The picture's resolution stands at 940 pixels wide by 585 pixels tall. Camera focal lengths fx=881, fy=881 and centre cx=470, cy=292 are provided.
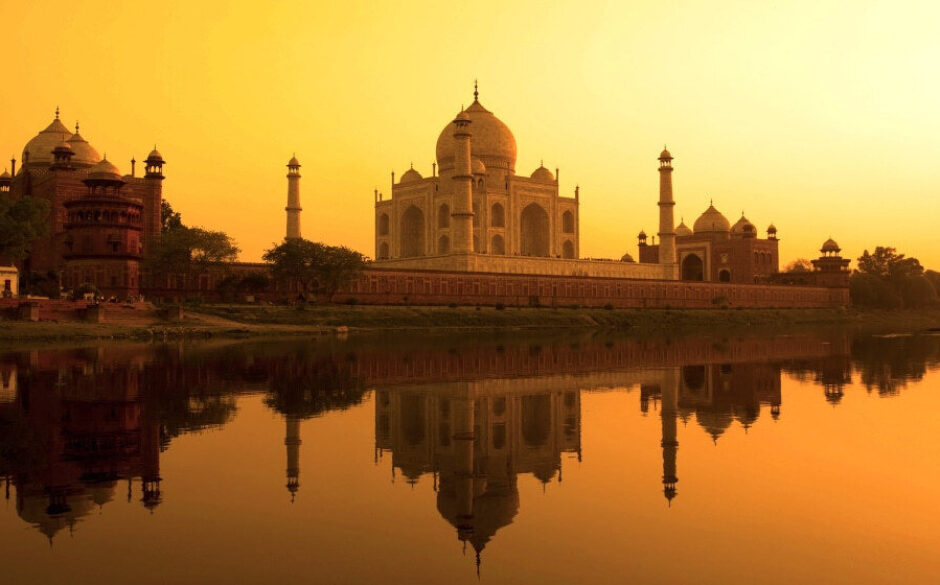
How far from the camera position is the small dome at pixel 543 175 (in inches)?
2569

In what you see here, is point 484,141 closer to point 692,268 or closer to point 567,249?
point 567,249

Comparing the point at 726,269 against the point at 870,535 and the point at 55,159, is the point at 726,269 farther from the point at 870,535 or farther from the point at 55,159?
the point at 870,535

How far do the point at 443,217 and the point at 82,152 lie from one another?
2333 cm

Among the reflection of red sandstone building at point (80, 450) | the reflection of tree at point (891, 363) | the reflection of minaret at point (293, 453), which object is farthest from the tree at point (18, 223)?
the reflection of tree at point (891, 363)

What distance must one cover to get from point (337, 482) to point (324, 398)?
6.64m

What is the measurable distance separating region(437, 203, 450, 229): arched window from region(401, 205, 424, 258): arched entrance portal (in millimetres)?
2919

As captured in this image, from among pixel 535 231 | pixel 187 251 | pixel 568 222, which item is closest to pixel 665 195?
pixel 568 222

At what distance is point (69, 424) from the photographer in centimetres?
1156

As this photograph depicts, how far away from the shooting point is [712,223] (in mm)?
81188

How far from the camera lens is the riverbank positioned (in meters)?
31.5

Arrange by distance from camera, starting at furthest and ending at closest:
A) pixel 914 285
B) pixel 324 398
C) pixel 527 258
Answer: pixel 914 285
pixel 527 258
pixel 324 398

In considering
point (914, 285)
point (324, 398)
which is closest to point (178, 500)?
point (324, 398)

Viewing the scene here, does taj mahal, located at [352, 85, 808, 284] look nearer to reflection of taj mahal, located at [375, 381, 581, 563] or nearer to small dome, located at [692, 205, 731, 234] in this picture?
small dome, located at [692, 205, 731, 234]

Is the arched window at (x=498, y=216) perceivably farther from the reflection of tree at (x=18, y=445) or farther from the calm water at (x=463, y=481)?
the reflection of tree at (x=18, y=445)
